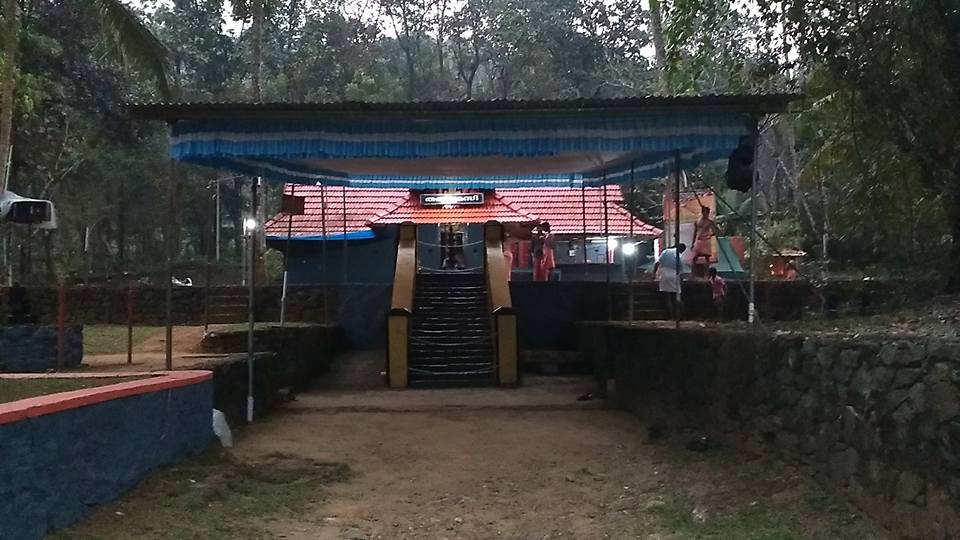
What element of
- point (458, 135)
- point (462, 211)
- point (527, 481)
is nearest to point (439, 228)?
point (462, 211)

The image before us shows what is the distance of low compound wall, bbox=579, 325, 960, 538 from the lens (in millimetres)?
4020

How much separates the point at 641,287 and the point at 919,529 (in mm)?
11836

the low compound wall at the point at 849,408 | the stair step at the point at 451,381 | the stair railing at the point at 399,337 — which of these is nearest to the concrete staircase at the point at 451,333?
the stair step at the point at 451,381

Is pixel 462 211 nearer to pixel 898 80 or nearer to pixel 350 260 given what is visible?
pixel 350 260

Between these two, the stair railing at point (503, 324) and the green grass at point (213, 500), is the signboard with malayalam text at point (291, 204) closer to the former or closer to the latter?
the stair railing at point (503, 324)

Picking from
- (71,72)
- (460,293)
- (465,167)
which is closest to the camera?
(465,167)

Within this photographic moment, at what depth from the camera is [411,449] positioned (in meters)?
7.78

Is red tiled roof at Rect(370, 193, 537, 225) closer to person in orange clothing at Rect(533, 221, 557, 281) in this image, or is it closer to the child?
person in orange clothing at Rect(533, 221, 557, 281)

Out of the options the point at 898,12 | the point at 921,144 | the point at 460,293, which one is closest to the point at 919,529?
the point at 921,144

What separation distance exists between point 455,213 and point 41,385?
44.7ft

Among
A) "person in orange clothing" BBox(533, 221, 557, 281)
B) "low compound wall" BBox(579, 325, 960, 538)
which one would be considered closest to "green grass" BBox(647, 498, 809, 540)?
"low compound wall" BBox(579, 325, 960, 538)

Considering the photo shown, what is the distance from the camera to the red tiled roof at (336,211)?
19734 mm

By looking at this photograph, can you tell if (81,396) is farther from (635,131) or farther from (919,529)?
(635,131)

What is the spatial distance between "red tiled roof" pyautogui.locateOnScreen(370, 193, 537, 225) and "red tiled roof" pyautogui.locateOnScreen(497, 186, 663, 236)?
0.78 metres
